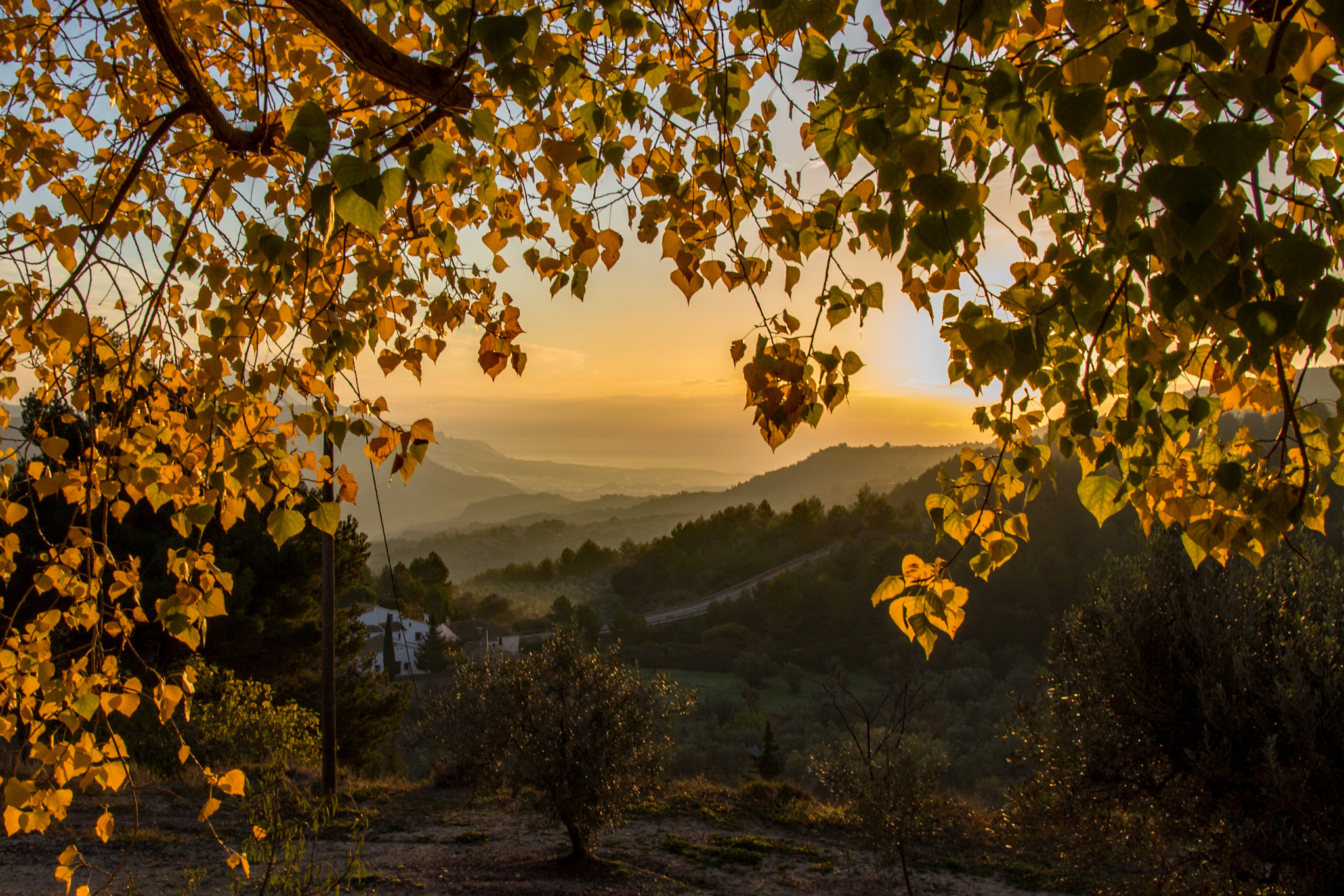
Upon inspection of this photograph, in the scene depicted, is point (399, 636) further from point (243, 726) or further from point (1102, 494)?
point (1102, 494)

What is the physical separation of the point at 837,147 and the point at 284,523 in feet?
4.38

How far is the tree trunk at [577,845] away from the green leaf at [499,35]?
843 centimetres

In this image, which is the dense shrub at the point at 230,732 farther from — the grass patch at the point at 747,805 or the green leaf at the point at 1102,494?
the green leaf at the point at 1102,494

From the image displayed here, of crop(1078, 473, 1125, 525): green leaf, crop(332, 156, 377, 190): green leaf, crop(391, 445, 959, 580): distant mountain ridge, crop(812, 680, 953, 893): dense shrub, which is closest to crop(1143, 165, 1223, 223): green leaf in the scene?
crop(332, 156, 377, 190): green leaf

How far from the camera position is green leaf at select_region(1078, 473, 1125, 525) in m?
1.55

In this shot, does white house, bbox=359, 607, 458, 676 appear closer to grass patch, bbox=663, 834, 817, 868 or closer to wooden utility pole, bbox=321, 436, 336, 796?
wooden utility pole, bbox=321, 436, 336, 796

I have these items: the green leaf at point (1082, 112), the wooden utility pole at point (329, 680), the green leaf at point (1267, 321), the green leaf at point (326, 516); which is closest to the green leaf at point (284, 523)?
the green leaf at point (326, 516)

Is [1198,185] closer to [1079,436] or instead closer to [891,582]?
[1079,436]

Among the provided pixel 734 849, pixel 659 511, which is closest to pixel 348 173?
pixel 734 849

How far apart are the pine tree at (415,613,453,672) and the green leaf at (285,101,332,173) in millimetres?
30491

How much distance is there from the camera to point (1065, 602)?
94.2ft

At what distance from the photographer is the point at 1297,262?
71cm

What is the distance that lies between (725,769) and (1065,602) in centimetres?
1838

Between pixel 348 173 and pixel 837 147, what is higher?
pixel 837 147
